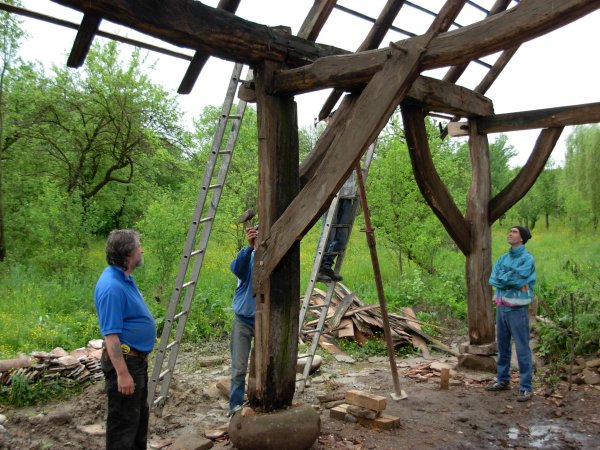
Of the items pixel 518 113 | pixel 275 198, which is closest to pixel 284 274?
pixel 275 198

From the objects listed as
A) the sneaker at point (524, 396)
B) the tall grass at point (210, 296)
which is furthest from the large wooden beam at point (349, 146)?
the tall grass at point (210, 296)

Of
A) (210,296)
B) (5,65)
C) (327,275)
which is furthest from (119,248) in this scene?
(5,65)

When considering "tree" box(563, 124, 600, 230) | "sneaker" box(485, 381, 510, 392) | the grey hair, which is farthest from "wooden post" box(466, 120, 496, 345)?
"tree" box(563, 124, 600, 230)

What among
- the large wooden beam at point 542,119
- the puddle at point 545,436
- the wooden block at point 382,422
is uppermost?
the large wooden beam at point 542,119

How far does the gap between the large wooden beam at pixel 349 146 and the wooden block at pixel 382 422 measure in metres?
1.67

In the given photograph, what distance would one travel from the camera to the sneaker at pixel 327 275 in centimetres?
585

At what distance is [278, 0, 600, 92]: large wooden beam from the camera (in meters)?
2.96

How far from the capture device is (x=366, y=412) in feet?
15.1

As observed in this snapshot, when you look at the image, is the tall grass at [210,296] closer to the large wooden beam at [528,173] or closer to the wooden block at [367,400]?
the large wooden beam at [528,173]

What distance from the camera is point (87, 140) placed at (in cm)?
1684

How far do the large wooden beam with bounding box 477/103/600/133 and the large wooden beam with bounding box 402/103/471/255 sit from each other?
117 centimetres

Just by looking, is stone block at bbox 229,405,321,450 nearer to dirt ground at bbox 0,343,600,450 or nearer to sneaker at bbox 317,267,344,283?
dirt ground at bbox 0,343,600,450

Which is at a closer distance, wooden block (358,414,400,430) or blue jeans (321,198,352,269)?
wooden block (358,414,400,430)

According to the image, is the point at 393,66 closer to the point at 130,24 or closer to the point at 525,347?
the point at 130,24
